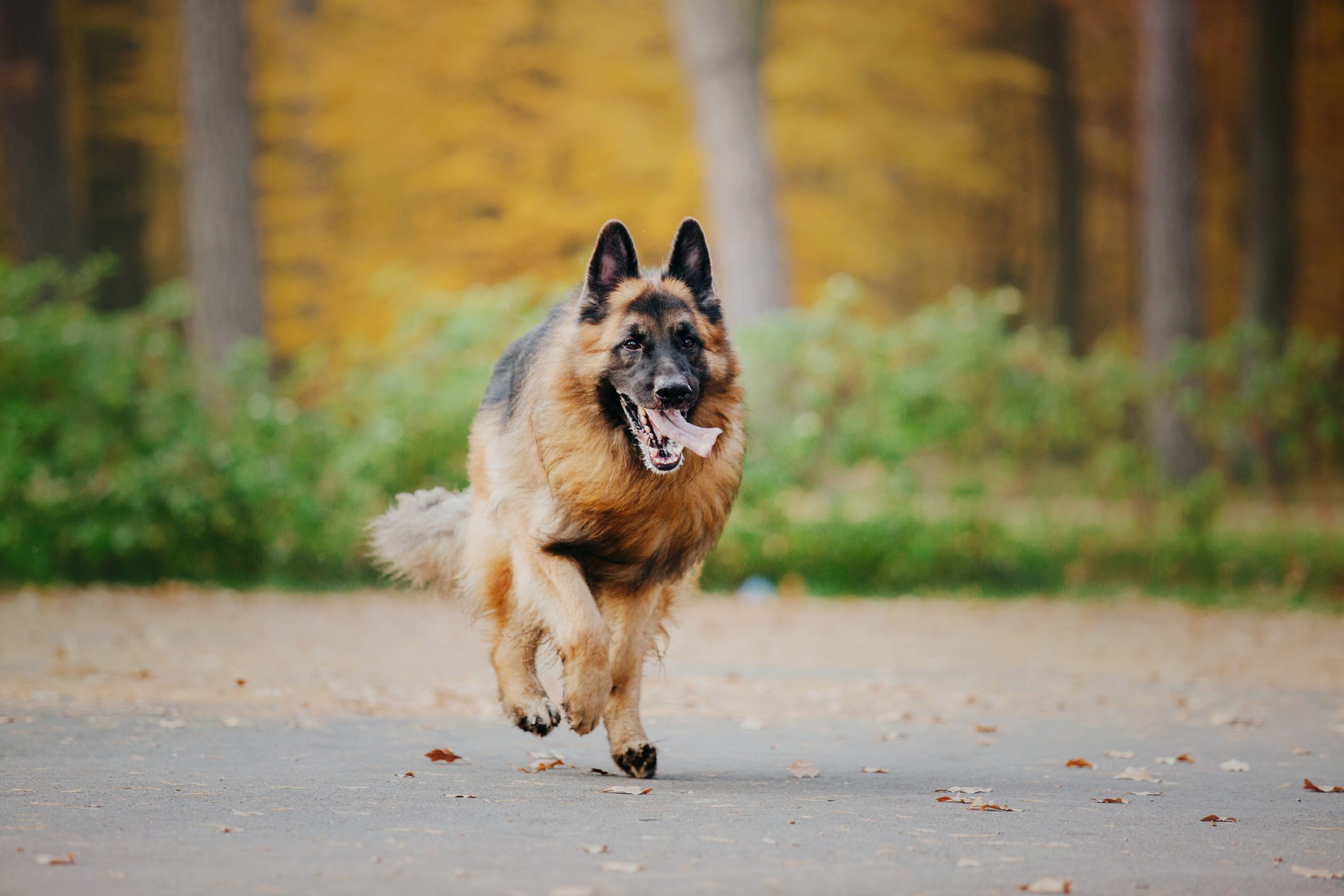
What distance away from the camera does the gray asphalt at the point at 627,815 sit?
4504 millimetres

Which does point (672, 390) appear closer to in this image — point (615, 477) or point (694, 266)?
point (615, 477)

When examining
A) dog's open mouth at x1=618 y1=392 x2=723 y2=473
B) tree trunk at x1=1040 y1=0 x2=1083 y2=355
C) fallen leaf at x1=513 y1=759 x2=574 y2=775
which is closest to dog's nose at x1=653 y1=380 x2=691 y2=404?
dog's open mouth at x1=618 y1=392 x2=723 y2=473

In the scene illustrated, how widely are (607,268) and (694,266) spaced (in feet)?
1.27

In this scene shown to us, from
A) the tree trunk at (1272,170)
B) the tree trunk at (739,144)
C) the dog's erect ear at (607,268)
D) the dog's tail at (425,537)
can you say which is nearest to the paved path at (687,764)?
Answer: the dog's tail at (425,537)

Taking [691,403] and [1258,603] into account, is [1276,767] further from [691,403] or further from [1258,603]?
[1258,603]

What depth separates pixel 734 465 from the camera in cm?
686

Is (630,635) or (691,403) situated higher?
(691,403)

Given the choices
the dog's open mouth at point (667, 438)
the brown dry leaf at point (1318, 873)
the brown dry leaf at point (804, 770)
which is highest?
the dog's open mouth at point (667, 438)

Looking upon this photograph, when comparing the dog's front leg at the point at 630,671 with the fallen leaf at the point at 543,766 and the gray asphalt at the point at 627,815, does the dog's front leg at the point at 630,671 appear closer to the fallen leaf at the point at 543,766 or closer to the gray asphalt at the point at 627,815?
the gray asphalt at the point at 627,815

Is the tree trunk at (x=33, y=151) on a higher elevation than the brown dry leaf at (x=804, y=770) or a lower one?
higher

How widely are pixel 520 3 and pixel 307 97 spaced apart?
384 centimetres

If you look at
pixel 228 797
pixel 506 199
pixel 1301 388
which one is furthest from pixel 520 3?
pixel 228 797

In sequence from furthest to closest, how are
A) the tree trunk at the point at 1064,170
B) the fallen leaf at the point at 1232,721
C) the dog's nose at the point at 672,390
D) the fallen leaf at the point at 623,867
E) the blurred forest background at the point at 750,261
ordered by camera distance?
the tree trunk at the point at 1064,170
the blurred forest background at the point at 750,261
the fallen leaf at the point at 1232,721
the dog's nose at the point at 672,390
the fallen leaf at the point at 623,867

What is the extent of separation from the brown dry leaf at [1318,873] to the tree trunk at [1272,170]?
20.4 m
